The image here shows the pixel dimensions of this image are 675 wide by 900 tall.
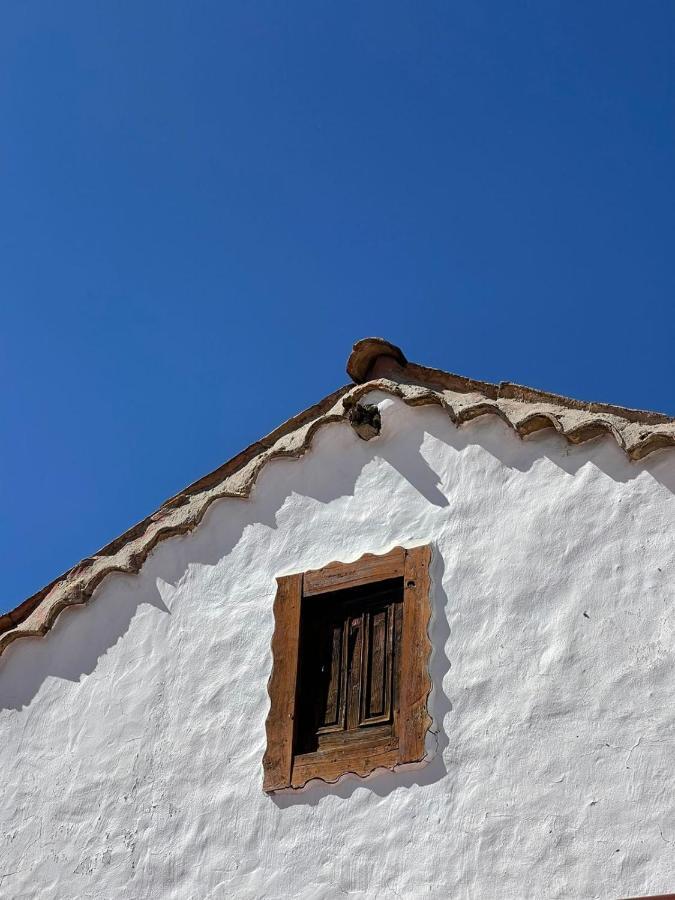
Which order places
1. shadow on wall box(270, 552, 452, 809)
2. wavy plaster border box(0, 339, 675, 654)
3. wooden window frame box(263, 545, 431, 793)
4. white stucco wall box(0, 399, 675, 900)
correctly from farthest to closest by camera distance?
wavy plaster border box(0, 339, 675, 654) → wooden window frame box(263, 545, 431, 793) → shadow on wall box(270, 552, 452, 809) → white stucco wall box(0, 399, 675, 900)

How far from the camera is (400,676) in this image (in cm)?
589

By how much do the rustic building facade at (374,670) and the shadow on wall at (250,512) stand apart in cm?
1

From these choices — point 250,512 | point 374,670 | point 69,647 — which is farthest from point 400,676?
point 69,647

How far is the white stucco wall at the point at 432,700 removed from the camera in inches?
205

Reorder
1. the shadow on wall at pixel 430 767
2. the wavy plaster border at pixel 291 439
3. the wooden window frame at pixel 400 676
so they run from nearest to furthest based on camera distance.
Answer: the shadow on wall at pixel 430 767 → the wooden window frame at pixel 400 676 → the wavy plaster border at pixel 291 439

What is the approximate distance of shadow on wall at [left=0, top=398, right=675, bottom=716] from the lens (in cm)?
627

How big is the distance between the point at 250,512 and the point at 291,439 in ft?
1.29

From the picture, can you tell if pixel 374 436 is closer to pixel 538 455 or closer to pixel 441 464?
pixel 441 464

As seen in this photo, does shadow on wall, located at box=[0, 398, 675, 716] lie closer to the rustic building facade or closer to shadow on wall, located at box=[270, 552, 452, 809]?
the rustic building facade

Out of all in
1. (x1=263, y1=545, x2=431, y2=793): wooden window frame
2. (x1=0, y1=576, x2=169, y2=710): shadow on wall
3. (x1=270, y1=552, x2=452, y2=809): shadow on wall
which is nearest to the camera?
(x1=270, y1=552, x2=452, y2=809): shadow on wall

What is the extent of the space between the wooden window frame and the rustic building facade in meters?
0.01

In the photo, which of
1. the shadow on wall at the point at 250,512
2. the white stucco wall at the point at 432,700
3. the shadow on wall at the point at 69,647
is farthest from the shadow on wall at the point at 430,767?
the shadow on wall at the point at 69,647

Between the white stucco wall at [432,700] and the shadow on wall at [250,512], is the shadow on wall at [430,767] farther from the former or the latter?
the shadow on wall at [250,512]

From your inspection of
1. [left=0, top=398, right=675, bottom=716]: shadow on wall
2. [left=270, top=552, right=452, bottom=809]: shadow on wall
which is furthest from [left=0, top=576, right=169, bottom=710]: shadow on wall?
[left=270, top=552, right=452, bottom=809]: shadow on wall
